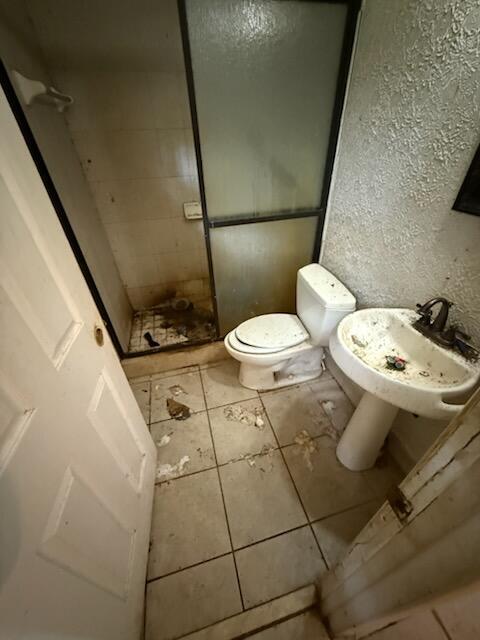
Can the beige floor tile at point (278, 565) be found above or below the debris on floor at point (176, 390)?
below

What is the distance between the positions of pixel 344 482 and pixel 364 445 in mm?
209

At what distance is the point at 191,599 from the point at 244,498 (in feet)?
1.17

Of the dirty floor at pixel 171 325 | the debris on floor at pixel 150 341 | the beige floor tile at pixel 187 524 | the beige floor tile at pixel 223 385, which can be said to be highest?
the debris on floor at pixel 150 341

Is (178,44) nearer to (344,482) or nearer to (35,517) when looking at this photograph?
(35,517)

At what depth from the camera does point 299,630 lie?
805mm

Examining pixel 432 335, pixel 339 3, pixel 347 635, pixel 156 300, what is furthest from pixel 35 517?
pixel 156 300

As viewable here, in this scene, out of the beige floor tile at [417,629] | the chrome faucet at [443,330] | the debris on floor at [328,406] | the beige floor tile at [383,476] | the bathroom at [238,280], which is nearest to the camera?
the beige floor tile at [417,629]

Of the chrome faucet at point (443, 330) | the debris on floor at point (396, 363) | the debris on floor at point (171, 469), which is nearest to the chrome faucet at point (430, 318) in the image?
the chrome faucet at point (443, 330)

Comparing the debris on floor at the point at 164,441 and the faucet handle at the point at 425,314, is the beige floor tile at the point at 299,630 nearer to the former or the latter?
the debris on floor at the point at 164,441

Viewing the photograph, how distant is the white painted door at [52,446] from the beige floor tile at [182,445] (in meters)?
0.42

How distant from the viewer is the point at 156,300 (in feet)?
7.65

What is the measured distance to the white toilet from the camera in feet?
4.07

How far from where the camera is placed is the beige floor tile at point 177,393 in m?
1.49

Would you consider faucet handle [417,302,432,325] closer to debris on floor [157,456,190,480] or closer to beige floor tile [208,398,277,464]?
beige floor tile [208,398,277,464]
